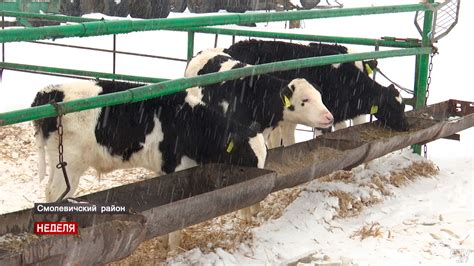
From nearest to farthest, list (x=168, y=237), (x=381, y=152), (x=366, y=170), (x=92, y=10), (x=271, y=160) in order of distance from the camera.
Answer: (x=168, y=237)
(x=271, y=160)
(x=381, y=152)
(x=366, y=170)
(x=92, y=10)

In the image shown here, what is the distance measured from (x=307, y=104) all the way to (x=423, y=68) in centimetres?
201

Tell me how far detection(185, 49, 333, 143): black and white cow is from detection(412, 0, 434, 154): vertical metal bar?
1792 mm

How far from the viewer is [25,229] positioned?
14.8 feet

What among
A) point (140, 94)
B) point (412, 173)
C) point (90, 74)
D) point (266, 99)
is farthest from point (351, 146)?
point (90, 74)

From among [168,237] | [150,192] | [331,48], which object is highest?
[331,48]

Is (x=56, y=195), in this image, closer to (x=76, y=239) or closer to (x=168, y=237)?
(x=168, y=237)

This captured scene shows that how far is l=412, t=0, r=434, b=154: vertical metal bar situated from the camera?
28.2 ft

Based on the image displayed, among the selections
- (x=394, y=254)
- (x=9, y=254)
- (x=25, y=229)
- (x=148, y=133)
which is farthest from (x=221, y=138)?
(x=9, y=254)

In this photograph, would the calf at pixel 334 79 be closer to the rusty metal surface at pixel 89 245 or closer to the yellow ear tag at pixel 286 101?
the yellow ear tag at pixel 286 101

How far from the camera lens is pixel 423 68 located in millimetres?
8789

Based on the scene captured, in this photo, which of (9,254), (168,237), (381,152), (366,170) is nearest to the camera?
(9,254)

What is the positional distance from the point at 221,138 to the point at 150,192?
84 centimetres

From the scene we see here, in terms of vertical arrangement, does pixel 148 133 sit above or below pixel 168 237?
above

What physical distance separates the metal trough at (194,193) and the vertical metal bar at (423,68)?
0.63 m
